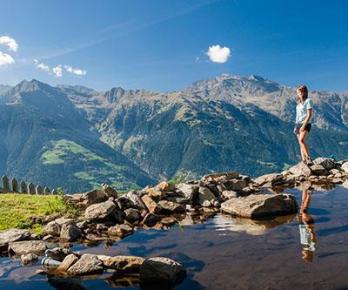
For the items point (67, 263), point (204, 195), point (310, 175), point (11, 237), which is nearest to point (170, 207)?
point (204, 195)

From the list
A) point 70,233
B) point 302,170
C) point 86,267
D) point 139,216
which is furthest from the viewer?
point 302,170

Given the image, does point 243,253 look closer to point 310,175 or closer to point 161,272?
point 161,272

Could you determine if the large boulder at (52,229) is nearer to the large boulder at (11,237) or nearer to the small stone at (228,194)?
the large boulder at (11,237)

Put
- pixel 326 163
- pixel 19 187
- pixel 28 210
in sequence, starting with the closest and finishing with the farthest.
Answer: pixel 28 210, pixel 326 163, pixel 19 187

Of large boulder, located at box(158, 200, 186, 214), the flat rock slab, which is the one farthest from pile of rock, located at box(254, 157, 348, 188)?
large boulder, located at box(158, 200, 186, 214)

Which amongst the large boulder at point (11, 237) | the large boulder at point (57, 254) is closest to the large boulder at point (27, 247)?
the large boulder at point (11, 237)

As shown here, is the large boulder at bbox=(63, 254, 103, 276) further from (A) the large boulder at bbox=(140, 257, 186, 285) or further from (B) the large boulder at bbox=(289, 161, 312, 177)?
(B) the large boulder at bbox=(289, 161, 312, 177)

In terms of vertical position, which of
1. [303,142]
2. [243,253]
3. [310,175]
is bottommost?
[243,253]

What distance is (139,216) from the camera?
16.8 metres

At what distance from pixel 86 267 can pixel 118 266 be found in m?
0.72

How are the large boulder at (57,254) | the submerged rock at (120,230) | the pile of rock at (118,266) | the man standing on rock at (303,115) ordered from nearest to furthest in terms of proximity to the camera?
the pile of rock at (118,266), the large boulder at (57,254), the submerged rock at (120,230), the man standing on rock at (303,115)

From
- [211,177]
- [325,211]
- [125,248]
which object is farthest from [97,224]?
[211,177]

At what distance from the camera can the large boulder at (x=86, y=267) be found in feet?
33.2

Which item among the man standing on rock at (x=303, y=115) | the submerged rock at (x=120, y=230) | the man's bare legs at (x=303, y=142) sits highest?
the man standing on rock at (x=303, y=115)
